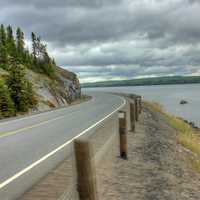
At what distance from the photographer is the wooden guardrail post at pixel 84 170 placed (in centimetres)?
465

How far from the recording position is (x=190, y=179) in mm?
8789

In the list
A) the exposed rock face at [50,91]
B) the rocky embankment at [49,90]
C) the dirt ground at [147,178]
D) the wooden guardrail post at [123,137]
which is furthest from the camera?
the exposed rock face at [50,91]

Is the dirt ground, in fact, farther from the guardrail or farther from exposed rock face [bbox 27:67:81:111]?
exposed rock face [bbox 27:67:81:111]

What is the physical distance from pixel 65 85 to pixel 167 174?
53509 millimetres

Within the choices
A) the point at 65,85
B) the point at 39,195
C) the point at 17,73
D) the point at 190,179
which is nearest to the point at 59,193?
the point at 39,195

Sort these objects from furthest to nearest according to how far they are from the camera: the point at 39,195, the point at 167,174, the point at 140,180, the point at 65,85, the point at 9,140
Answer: the point at 65,85
the point at 9,140
the point at 167,174
the point at 140,180
the point at 39,195

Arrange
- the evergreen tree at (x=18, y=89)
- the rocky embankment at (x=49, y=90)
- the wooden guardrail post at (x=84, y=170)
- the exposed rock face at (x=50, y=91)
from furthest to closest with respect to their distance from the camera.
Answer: the exposed rock face at (x=50, y=91) → the rocky embankment at (x=49, y=90) → the evergreen tree at (x=18, y=89) → the wooden guardrail post at (x=84, y=170)

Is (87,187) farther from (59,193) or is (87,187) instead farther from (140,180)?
(140,180)

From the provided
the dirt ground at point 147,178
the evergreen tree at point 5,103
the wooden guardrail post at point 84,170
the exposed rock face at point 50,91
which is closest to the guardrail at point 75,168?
the wooden guardrail post at point 84,170

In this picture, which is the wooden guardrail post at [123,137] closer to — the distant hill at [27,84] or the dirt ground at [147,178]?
the dirt ground at [147,178]

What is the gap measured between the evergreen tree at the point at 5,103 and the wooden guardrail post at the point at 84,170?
72.1 ft

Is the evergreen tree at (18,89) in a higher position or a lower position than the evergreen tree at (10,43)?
lower

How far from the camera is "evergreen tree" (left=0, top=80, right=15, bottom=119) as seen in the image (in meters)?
25.8

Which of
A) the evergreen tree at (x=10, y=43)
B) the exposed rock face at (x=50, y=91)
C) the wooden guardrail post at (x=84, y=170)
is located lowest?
the exposed rock face at (x=50, y=91)
